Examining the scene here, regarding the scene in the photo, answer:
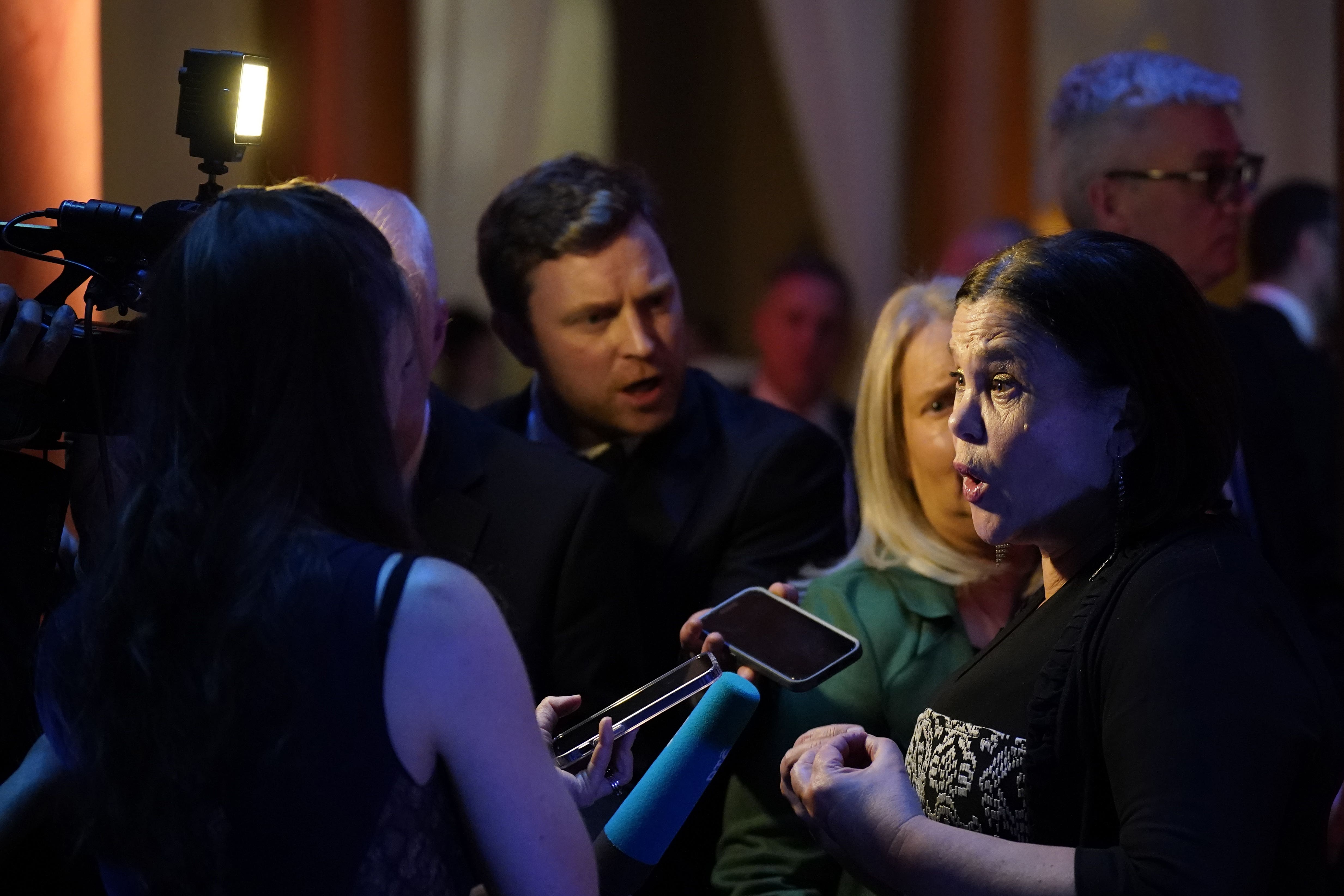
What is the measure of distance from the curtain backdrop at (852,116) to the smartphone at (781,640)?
396cm

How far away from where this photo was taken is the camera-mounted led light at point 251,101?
1764 mm

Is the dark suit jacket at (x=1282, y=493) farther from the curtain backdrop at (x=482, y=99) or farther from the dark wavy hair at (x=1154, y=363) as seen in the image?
the curtain backdrop at (x=482, y=99)

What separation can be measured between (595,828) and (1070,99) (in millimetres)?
2036

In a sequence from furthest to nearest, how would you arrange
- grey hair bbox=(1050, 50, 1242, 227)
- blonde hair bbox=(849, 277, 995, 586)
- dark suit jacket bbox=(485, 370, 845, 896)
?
grey hair bbox=(1050, 50, 1242, 227) < dark suit jacket bbox=(485, 370, 845, 896) < blonde hair bbox=(849, 277, 995, 586)

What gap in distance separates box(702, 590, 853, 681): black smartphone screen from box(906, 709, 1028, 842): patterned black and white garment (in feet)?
0.85

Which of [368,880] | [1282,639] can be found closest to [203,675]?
[368,880]

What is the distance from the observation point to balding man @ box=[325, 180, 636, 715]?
84.6 inches

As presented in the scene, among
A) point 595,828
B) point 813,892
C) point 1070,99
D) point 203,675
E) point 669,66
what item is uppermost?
point 669,66

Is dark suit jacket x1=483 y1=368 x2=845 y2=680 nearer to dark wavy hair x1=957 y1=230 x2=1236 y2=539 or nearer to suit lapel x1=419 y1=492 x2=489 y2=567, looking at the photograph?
suit lapel x1=419 y1=492 x2=489 y2=567

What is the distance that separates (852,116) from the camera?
5.86 metres

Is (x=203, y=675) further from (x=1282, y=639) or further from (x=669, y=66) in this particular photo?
(x=669, y=66)

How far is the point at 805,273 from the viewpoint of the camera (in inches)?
197

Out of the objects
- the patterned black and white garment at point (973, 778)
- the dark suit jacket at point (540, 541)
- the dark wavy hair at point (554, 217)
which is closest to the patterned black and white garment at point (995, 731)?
the patterned black and white garment at point (973, 778)

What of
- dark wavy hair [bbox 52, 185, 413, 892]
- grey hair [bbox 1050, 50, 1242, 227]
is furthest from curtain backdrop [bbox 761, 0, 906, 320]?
dark wavy hair [bbox 52, 185, 413, 892]
